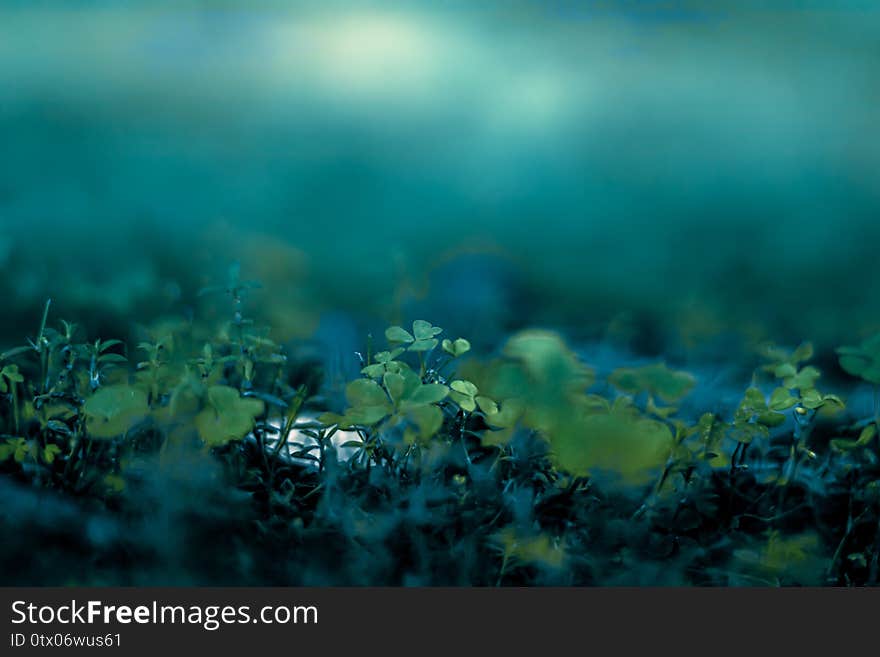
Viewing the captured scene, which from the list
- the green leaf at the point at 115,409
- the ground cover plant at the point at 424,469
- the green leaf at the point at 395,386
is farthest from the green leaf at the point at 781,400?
the green leaf at the point at 115,409

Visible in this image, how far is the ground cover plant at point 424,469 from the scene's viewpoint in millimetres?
1193

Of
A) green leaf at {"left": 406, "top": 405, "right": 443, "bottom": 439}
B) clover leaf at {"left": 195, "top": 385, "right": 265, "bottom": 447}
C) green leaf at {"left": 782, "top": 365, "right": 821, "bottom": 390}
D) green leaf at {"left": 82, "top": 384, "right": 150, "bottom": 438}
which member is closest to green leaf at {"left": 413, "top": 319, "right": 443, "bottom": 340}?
green leaf at {"left": 406, "top": 405, "right": 443, "bottom": 439}

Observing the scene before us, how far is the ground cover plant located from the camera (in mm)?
1193

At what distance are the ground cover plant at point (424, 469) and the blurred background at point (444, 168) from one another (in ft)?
0.22

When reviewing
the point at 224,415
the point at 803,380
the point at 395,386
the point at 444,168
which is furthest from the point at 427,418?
the point at 803,380

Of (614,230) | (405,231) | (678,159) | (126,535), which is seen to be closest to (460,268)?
(405,231)

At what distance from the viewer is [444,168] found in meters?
1.36

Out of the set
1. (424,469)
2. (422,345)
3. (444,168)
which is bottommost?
(424,469)

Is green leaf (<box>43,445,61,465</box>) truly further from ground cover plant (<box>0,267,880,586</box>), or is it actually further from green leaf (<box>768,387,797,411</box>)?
A: green leaf (<box>768,387,797,411</box>)

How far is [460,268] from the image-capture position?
4.47ft

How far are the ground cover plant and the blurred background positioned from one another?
67 millimetres

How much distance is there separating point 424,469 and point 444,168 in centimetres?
44

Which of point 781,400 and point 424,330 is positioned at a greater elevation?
point 424,330

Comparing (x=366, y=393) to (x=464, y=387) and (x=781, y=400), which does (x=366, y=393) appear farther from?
(x=781, y=400)
